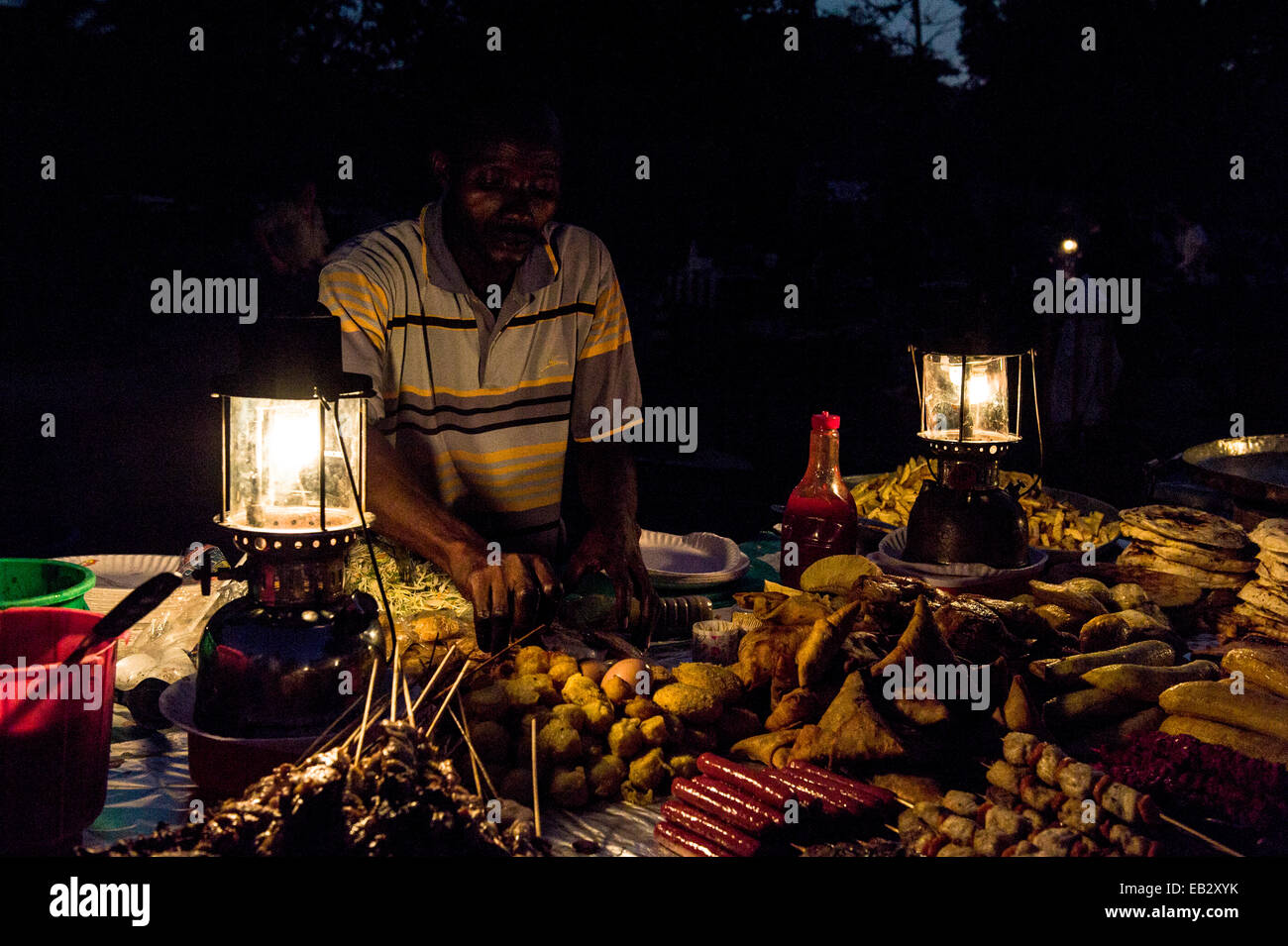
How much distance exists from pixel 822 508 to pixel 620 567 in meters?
0.70

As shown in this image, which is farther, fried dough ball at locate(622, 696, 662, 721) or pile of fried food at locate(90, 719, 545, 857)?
fried dough ball at locate(622, 696, 662, 721)

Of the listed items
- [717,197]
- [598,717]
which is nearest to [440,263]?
[598,717]

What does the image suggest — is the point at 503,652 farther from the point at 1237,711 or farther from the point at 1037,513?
the point at 1037,513

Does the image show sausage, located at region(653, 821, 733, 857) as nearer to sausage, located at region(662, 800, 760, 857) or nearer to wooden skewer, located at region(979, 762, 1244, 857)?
sausage, located at region(662, 800, 760, 857)

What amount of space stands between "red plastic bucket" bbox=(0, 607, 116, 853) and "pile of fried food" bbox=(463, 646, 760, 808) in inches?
26.8

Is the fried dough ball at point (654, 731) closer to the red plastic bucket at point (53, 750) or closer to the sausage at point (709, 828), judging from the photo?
the sausage at point (709, 828)

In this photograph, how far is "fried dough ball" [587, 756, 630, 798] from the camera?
2.07 meters

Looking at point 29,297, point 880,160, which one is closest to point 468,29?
point 880,160

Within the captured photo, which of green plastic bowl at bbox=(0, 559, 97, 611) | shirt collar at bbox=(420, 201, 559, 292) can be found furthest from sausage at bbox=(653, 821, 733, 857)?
shirt collar at bbox=(420, 201, 559, 292)

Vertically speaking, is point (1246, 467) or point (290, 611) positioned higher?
point (1246, 467)

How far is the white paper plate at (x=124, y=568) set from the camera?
3416mm

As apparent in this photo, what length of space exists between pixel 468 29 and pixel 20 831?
8268mm

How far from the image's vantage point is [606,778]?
2072mm

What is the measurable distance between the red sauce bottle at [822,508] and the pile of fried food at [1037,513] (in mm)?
611
